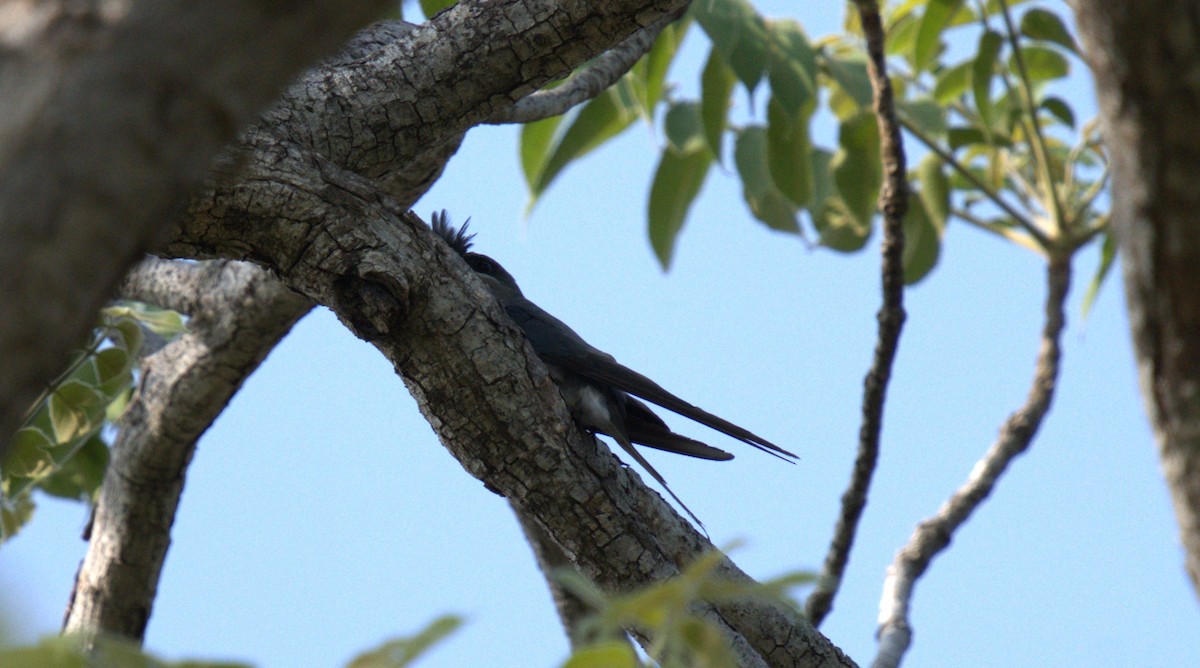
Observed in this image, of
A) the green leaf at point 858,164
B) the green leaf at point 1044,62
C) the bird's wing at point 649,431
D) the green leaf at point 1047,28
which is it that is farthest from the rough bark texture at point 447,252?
the green leaf at point 1044,62

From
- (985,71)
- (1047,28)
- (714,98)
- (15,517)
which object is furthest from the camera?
(1047,28)

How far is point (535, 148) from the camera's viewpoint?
5.49 m

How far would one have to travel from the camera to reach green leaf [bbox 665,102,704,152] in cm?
530

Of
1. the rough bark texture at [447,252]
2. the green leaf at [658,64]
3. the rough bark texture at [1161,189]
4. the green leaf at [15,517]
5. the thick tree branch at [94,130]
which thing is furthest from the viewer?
the green leaf at [658,64]

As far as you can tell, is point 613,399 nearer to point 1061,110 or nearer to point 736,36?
point 736,36

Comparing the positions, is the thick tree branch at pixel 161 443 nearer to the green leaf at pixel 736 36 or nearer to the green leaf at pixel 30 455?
the green leaf at pixel 30 455

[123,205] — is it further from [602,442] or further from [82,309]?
[602,442]

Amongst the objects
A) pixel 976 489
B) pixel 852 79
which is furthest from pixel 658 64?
pixel 976 489

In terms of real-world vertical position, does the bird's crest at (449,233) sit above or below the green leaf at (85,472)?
above

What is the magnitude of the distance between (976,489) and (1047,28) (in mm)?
2373

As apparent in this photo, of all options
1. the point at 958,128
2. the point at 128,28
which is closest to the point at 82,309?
the point at 128,28

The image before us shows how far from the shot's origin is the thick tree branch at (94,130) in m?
0.91

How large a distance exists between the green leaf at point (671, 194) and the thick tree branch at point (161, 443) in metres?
2.02

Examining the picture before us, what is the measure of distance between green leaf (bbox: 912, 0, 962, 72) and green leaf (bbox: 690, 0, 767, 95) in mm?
1193
